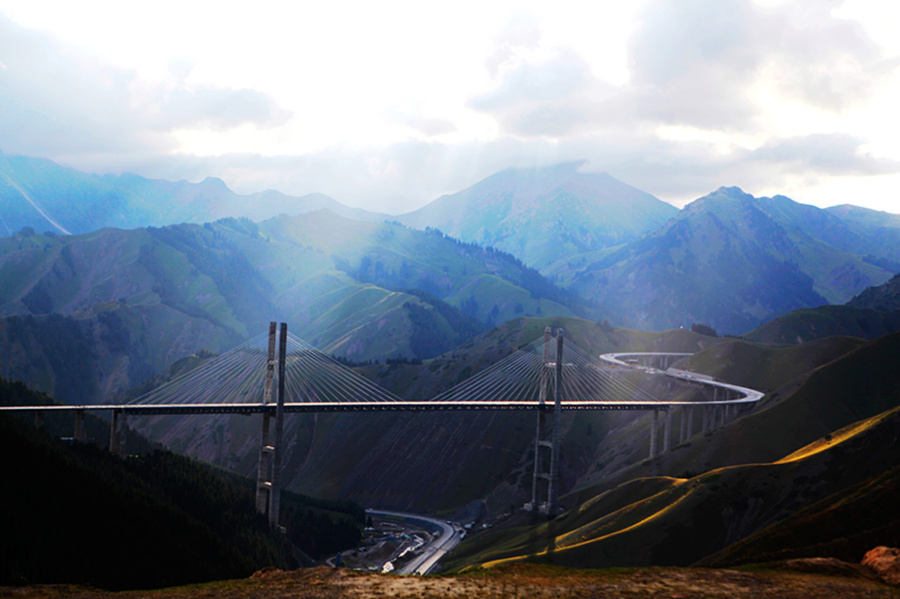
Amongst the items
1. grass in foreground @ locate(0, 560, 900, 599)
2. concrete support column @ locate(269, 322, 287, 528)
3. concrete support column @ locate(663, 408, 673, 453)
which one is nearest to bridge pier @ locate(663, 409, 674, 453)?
concrete support column @ locate(663, 408, 673, 453)

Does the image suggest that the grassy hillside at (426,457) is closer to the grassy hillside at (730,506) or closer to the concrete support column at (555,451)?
the concrete support column at (555,451)

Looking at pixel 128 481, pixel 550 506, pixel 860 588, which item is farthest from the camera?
pixel 550 506

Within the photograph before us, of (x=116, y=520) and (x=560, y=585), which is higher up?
(x=560, y=585)

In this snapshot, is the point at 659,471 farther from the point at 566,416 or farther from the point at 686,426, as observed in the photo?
the point at 566,416

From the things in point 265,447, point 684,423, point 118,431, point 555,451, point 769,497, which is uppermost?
point 684,423

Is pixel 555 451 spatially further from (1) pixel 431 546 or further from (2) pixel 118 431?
(2) pixel 118 431

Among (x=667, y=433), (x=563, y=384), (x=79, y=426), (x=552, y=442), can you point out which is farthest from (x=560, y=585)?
(x=563, y=384)

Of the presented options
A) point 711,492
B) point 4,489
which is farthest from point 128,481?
point 711,492
